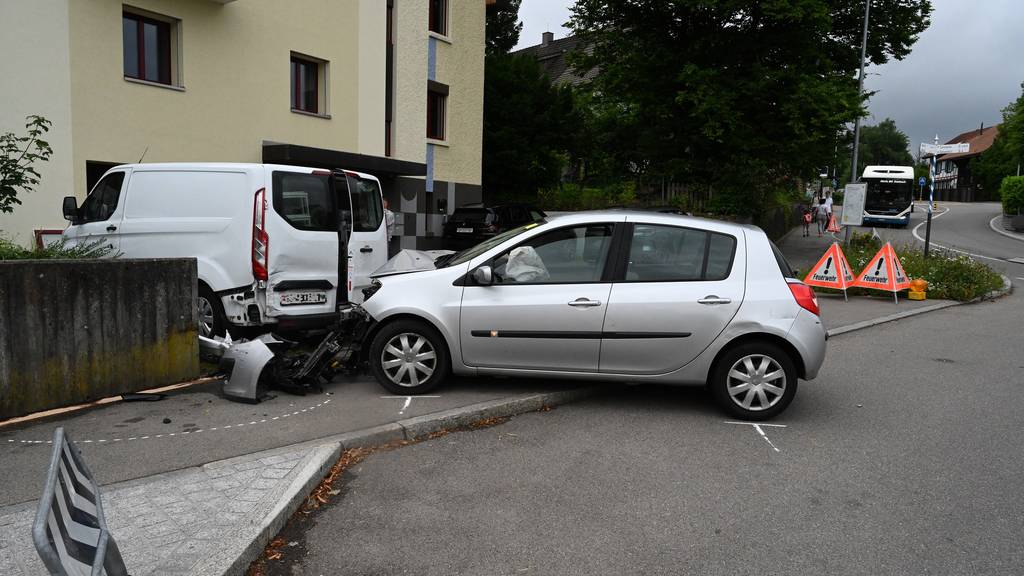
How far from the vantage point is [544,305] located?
20.2 feet

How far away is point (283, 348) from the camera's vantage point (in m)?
6.83

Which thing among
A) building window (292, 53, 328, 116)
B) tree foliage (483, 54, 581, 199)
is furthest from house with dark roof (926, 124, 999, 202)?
building window (292, 53, 328, 116)

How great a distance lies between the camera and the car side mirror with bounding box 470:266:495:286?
20.2 feet

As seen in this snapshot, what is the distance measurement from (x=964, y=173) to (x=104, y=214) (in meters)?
111

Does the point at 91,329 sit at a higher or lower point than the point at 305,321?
higher

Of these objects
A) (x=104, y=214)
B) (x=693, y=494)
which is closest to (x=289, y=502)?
(x=693, y=494)

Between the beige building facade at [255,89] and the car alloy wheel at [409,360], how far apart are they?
9197mm

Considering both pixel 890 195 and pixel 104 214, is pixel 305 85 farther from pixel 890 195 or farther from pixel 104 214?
pixel 890 195

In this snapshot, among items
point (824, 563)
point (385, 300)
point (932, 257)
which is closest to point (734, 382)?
point (824, 563)

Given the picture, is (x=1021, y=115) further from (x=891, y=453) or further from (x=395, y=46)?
(x=891, y=453)

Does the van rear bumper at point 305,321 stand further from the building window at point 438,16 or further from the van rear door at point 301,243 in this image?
the building window at point 438,16

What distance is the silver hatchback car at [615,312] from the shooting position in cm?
601

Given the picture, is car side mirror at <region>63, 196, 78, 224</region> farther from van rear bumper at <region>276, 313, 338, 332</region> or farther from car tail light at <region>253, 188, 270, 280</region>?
van rear bumper at <region>276, 313, 338, 332</region>

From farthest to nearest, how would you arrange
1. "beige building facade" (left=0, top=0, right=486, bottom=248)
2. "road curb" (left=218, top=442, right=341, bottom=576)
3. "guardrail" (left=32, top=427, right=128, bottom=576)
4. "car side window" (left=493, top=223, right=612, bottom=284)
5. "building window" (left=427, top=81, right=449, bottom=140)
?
"building window" (left=427, top=81, right=449, bottom=140), "beige building facade" (left=0, top=0, right=486, bottom=248), "car side window" (left=493, top=223, right=612, bottom=284), "road curb" (left=218, top=442, right=341, bottom=576), "guardrail" (left=32, top=427, right=128, bottom=576)
